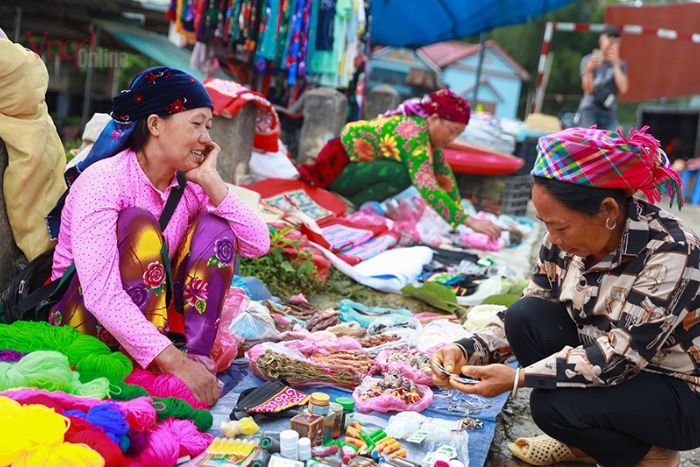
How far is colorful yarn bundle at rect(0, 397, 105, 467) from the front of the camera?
1.44 meters

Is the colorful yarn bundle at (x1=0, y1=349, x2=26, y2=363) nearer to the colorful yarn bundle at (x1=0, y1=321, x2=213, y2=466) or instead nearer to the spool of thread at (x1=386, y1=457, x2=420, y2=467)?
the colorful yarn bundle at (x1=0, y1=321, x2=213, y2=466)

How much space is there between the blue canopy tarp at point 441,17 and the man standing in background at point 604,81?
3.47 feet

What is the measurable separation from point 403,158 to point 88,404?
3.56 metres

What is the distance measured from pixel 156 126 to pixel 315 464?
121cm

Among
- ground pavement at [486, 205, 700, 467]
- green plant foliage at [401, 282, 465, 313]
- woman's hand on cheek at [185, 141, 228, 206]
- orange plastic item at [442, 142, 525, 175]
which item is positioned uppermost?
woman's hand on cheek at [185, 141, 228, 206]

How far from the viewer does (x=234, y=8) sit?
583 cm

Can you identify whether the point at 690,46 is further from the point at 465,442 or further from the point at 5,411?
the point at 5,411

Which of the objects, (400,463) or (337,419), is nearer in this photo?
(400,463)

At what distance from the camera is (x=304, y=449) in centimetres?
187

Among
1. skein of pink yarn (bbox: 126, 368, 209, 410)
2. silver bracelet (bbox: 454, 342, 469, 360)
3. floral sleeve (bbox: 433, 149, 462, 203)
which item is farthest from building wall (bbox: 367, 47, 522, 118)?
skein of pink yarn (bbox: 126, 368, 209, 410)

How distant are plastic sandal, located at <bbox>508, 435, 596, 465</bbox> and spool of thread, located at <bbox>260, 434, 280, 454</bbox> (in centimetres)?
86

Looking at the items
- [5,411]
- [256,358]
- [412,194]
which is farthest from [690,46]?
[5,411]

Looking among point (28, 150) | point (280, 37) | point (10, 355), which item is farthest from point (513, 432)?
point (280, 37)

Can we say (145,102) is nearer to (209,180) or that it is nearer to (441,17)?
(209,180)
